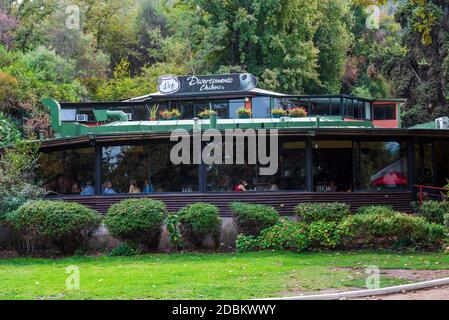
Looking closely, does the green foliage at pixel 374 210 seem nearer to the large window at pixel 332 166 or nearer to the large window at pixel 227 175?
the large window at pixel 332 166

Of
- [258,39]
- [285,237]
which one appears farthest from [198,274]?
[258,39]

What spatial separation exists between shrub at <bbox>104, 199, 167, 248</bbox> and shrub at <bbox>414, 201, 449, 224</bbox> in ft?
27.1

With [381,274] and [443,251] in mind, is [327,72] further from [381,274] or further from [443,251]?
[381,274]

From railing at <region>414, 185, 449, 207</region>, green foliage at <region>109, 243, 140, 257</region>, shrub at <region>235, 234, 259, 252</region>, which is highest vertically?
railing at <region>414, 185, 449, 207</region>

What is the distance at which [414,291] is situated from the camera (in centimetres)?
1359

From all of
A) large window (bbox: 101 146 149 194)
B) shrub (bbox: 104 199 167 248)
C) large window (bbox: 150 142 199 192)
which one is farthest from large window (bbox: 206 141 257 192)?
shrub (bbox: 104 199 167 248)

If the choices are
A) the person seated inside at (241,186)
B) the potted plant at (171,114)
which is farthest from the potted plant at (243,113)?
the person seated inside at (241,186)

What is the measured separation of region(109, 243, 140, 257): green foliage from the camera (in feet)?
68.2

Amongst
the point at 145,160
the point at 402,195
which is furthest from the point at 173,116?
the point at 402,195

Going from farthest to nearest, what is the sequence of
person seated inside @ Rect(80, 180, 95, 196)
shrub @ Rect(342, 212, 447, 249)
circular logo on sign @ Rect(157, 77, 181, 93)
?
circular logo on sign @ Rect(157, 77, 181, 93) → person seated inside @ Rect(80, 180, 95, 196) → shrub @ Rect(342, 212, 447, 249)

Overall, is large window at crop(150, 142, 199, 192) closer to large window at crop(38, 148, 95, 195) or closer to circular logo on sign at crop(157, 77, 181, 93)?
large window at crop(38, 148, 95, 195)

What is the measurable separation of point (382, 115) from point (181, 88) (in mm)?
11341

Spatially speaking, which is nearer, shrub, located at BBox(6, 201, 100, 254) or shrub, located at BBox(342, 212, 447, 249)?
shrub, located at BBox(342, 212, 447, 249)

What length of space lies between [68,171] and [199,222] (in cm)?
620
